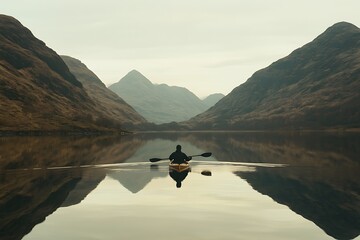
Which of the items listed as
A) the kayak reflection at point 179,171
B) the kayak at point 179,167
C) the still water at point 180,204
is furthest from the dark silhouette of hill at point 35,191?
the kayak at point 179,167

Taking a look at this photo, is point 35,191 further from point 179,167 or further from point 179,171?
point 179,171

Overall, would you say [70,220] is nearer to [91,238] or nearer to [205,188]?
[91,238]

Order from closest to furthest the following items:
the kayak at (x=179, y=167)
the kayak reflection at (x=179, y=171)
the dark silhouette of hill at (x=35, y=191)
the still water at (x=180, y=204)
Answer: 1. the still water at (x=180, y=204)
2. the dark silhouette of hill at (x=35, y=191)
3. the kayak reflection at (x=179, y=171)
4. the kayak at (x=179, y=167)

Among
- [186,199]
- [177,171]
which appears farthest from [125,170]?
[186,199]

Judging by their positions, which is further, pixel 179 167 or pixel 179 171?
pixel 179 171

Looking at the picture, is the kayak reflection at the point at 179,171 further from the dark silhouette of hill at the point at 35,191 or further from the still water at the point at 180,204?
the dark silhouette of hill at the point at 35,191

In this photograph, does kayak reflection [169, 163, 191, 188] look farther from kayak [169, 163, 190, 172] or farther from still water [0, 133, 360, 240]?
still water [0, 133, 360, 240]

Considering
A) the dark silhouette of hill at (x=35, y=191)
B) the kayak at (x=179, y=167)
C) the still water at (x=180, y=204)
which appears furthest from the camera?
the kayak at (x=179, y=167)

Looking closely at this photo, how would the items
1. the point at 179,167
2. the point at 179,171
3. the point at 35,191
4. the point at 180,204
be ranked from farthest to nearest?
the point at 179,171
the point at 179,167
the point at 35,191
the point at 180,204

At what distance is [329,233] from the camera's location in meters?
26.2

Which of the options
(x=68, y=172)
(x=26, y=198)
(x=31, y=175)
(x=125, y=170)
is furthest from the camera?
(x=125, y=170)

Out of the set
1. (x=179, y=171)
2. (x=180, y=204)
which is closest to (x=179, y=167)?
(x=179, y=171)

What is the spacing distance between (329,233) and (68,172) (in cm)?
4202

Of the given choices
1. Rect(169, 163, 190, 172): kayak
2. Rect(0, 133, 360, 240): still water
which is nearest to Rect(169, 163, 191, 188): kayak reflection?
Rect(169, 163, 190, 172): kayak
